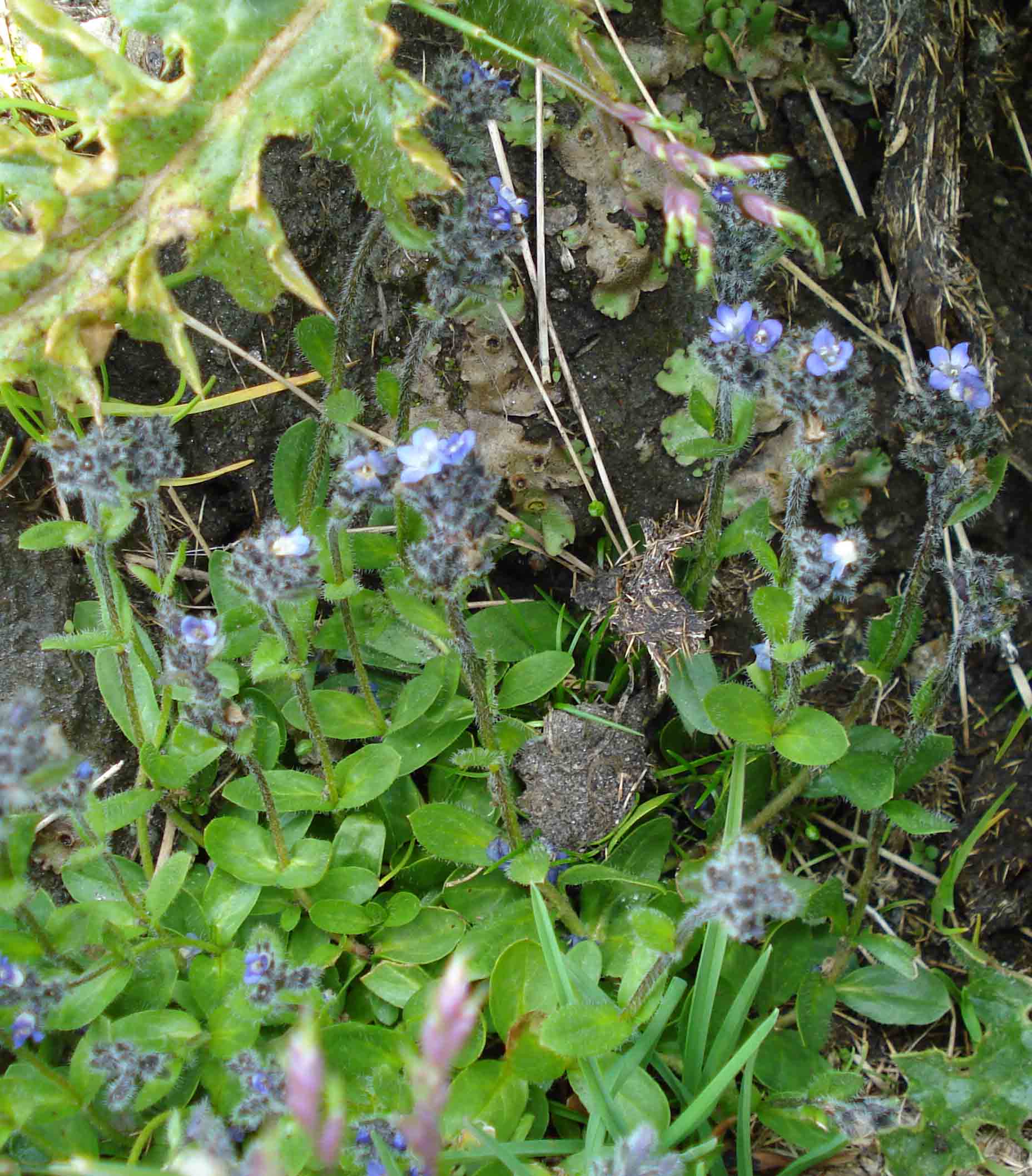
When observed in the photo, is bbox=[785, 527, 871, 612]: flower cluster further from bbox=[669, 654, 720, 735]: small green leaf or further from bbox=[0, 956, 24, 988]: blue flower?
bbox=[0, 956, 24, 988]: blue flower

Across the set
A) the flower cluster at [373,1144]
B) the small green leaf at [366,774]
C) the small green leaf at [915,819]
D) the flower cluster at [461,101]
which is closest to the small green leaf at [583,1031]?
the flower cluster at [373,1144]

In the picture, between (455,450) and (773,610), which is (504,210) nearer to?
(455,450)

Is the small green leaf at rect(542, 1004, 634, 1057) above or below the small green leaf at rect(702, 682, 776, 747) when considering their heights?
below

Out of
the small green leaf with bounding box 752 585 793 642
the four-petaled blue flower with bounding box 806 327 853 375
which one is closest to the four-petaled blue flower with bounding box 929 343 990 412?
the four-petaled blue flower with bounding box 806 327 853 375

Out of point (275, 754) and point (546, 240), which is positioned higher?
point (546, 240)

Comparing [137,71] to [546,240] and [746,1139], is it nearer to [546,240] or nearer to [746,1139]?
[546,240]

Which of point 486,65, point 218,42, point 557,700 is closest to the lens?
point 218,42

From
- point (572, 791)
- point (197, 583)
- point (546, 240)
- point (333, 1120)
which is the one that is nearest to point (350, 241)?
point (546, 240)
